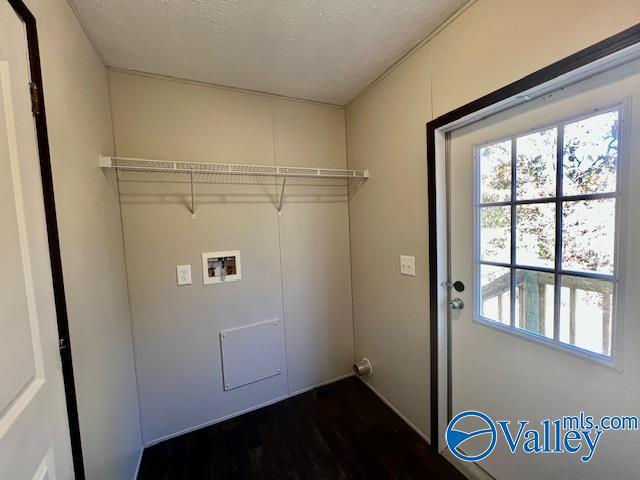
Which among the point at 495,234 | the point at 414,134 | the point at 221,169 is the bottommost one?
the point at 495,234

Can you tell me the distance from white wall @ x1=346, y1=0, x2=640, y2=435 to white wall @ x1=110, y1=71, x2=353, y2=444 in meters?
0.27

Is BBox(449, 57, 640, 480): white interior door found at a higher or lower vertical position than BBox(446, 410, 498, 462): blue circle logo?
higher

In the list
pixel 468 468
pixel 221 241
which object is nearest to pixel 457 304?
pixel 468 468

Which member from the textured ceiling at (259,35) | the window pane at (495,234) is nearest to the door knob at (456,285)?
the window pane at (495,234)

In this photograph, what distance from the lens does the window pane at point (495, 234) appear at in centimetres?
125

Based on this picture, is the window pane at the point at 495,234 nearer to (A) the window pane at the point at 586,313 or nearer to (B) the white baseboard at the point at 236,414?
(A) the window pane at the point at 586,313

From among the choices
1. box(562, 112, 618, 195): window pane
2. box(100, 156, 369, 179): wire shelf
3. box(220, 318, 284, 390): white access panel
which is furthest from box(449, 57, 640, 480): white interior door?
box(220, 318, 284, 390): white access panel

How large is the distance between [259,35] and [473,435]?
2.48 metres

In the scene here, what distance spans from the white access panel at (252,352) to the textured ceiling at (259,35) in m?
1.78

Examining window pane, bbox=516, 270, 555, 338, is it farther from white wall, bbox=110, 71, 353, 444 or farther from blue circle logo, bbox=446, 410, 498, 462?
white wall, bbox=110, 71, 353, 444

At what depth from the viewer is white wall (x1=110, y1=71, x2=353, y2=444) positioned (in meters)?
1.67

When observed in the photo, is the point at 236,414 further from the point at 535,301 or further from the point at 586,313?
the point at 586,313

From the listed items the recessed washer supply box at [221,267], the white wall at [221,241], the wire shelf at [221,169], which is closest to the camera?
the wire shelf at [221,169]

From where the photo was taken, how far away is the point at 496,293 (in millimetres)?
1308
